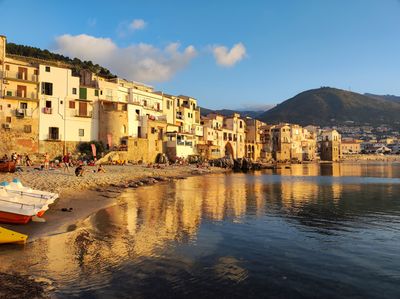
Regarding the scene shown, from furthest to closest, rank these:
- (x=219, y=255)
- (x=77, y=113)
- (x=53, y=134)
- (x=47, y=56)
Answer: (x=47, y=56) → (x=77, y=113) → (x=53, y=134) → (x=219, y=255)

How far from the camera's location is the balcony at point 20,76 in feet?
145

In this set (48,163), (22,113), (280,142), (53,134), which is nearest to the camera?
(48,163)

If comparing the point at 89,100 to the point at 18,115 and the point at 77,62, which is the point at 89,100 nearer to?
the point at 18,115

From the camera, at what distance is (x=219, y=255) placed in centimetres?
1205

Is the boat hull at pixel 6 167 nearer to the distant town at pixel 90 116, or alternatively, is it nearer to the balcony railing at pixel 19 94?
the distant town at pixel 90 116

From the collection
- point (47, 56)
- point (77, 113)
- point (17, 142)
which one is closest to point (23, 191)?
point (17, 142)

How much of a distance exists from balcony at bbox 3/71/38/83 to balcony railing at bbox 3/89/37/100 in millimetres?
1654

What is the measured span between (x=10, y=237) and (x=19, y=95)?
129 feet

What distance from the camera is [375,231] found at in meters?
16.5

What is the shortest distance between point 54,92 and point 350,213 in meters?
42.0

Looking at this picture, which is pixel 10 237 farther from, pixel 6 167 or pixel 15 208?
pixel 6 167

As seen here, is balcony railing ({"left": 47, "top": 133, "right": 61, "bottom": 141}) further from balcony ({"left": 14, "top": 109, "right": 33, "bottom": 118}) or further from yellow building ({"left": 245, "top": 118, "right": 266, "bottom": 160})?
yellow building ({"left": 245, "top": 118, "right": 266, "bottom": 160})

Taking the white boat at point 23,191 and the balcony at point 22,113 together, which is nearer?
the white boat at point 23,191

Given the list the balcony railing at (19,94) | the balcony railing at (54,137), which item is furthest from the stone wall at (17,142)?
the balcony railing at (19,94)
